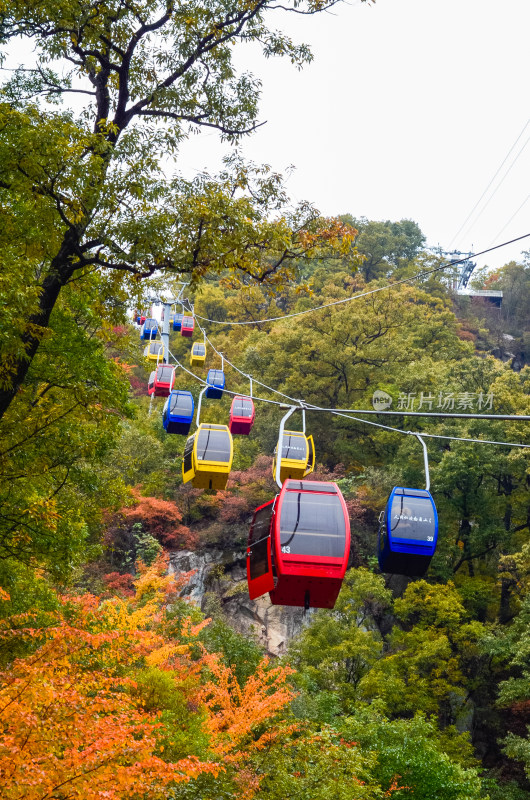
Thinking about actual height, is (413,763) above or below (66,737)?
below

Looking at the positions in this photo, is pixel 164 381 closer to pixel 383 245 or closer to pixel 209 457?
pixel 209 457

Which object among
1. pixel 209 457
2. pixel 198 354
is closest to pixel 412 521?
pixel 209 457

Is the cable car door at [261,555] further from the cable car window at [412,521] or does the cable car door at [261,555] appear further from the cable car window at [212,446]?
the cable car window at [212,446]

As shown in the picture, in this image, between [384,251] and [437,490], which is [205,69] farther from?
[384,251]

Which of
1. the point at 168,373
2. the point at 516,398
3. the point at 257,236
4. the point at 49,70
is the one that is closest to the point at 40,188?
the point at 257,236

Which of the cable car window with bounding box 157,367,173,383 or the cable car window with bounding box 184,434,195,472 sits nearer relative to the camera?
the cable car window with bounding box 184,434,195,472

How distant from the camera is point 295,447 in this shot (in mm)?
16984

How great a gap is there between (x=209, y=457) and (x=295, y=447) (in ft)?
9.52

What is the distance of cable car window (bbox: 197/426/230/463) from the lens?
15023 mm

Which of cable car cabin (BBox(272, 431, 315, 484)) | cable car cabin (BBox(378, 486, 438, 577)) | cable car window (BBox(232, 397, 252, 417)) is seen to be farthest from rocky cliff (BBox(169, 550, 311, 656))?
cable car cabin (BBox(378, 486, 438, 577))

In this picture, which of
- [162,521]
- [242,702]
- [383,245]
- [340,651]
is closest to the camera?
[242,702]

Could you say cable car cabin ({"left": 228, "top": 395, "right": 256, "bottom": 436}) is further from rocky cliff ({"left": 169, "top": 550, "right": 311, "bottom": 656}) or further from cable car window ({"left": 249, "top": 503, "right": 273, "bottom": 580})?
cable car window ({"left": 249, "top": 503, "right": 273, "bottom": 580})

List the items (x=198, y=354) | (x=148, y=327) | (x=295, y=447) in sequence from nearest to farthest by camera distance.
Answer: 1. (x=295, y=447)
2. (x=198, y=354)
3. (x=148, y=327)

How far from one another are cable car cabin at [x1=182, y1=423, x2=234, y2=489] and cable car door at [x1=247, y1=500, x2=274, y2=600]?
590 centimetres
